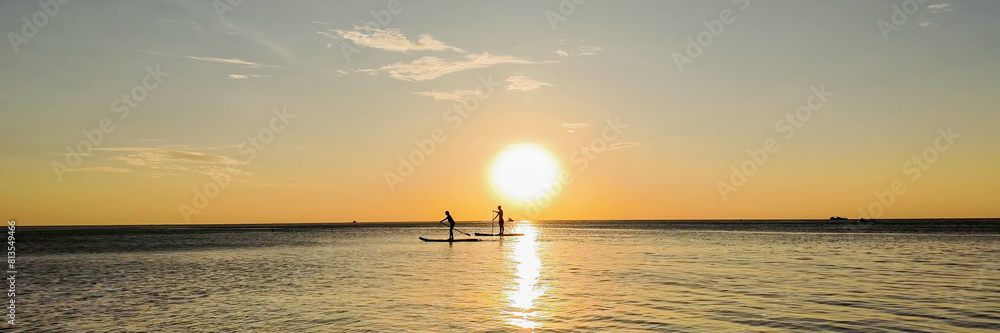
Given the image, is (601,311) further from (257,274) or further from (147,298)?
(257,274)

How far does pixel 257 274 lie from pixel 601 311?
69.7 feet

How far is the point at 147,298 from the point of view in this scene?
76.7 ft

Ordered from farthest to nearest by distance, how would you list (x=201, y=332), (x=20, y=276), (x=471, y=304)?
1. (x=20, y=276)
2. (x=471, y=304)
3. (x=201, y=332)

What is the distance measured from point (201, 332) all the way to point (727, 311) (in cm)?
1442

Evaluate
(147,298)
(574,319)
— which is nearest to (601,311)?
(574,319)

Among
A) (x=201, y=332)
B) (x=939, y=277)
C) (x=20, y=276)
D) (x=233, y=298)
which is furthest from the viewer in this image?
(x=20, y=276)

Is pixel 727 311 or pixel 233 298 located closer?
pixel 727 311

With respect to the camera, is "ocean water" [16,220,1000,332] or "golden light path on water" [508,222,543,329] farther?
"golden light path on water" [508,222,543,329]

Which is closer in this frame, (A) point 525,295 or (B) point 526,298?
(B) point 526,298

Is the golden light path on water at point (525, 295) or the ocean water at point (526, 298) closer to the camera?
the ocean water at point (526, 298)

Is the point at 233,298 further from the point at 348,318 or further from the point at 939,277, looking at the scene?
the point at 939,277

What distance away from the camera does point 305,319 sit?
1825cm

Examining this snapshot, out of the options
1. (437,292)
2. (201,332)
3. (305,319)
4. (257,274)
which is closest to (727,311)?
(437,292)

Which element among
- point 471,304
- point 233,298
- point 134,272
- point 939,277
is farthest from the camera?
point 134,272
